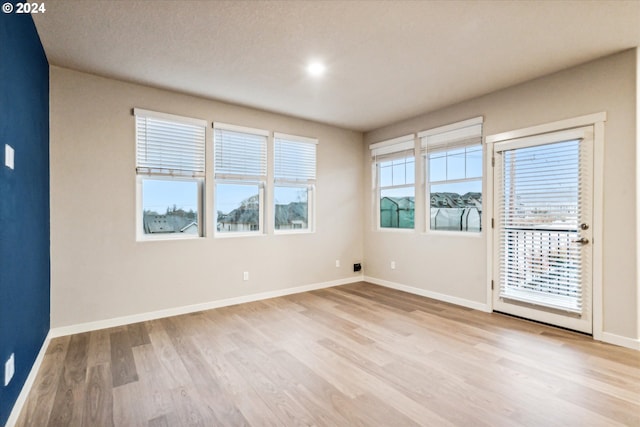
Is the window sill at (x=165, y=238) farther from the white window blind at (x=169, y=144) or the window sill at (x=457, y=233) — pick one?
the window sill at (x=457, y=233)

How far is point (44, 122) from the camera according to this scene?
295cm

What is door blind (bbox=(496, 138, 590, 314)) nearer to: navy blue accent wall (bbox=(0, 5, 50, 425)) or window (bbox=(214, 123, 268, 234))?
window (bbox=(214, 123, 268, 234))

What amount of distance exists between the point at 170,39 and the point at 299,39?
3.55 ft

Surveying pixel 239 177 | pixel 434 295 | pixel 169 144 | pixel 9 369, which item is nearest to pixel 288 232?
pixel 239 177

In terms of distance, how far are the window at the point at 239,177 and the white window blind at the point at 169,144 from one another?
9.3 inches

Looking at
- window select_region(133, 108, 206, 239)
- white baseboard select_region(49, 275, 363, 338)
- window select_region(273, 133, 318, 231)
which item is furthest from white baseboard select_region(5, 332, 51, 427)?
window select_region(273, 133, 318, 231)

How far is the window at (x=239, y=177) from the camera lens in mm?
4234

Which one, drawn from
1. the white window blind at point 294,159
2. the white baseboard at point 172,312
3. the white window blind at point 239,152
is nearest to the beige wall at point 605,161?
the white window blind at point 294,159

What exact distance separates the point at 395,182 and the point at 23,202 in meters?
4.53

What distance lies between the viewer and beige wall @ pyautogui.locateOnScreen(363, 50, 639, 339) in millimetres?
2895

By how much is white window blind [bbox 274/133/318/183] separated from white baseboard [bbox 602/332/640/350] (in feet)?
12.9

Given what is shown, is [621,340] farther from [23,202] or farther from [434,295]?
[23,202]

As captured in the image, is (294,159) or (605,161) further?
(294,159)

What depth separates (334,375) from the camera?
242 cm
